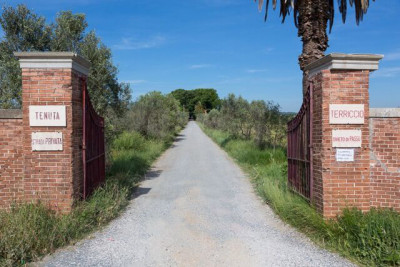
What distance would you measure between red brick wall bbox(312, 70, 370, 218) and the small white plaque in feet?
0.24

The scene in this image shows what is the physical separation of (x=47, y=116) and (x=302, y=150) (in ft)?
16.8

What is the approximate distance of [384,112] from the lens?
5.37 m

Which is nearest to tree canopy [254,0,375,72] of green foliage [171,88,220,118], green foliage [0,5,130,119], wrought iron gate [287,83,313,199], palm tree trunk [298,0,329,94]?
palm tree trunk [298,0,329,94]

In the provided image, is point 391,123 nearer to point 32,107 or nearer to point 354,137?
point 354,137

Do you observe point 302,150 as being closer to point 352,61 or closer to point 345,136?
point 345,136

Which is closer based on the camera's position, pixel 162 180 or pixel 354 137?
pixel 354 137

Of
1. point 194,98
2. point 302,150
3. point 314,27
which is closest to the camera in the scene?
point 302,150

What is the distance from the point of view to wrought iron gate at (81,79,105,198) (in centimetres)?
598

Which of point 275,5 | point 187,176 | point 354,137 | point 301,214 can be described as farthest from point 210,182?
point 275,5

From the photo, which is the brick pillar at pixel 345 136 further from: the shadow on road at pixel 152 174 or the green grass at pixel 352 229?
the shadow on road at pixel 152 174

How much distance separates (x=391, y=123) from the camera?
5.38 metres

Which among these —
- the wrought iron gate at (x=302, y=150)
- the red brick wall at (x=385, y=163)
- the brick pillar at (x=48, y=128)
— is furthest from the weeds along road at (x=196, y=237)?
the red brick wall at (x=385, y=163)

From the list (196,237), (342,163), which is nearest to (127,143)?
(196,237)

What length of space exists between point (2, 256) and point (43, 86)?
2.86 m
